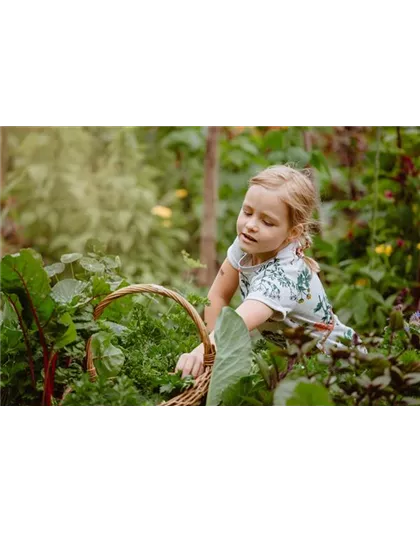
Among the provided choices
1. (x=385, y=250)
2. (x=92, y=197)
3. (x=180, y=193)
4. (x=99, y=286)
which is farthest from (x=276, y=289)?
(x=180, y=193)

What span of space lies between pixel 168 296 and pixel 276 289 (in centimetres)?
33

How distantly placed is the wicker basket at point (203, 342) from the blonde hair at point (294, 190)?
0.40 meters

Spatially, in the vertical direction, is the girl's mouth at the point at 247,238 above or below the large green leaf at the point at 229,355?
above

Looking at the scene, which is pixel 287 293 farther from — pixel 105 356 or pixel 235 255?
pixel 105 356

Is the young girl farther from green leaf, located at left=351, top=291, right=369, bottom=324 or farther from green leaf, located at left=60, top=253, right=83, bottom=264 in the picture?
green leaf, located at left=351, top=291, right=369, bottom=324

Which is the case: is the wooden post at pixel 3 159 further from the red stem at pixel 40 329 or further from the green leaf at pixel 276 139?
the red stem at pixel 40 329

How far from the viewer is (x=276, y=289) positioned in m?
1.64

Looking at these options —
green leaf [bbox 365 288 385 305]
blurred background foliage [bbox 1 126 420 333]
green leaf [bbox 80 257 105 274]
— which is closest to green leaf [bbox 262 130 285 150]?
blurred background foliage [bbox 1 126 420 333]

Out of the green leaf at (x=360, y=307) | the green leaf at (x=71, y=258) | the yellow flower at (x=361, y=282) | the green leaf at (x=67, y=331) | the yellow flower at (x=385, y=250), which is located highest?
the green leaf at (x=71, y=258)

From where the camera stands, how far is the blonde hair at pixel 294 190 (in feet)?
5.45

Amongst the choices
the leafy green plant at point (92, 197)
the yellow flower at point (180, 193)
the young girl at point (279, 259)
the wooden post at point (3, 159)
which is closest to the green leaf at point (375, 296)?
the young girl at point (279, 259)
